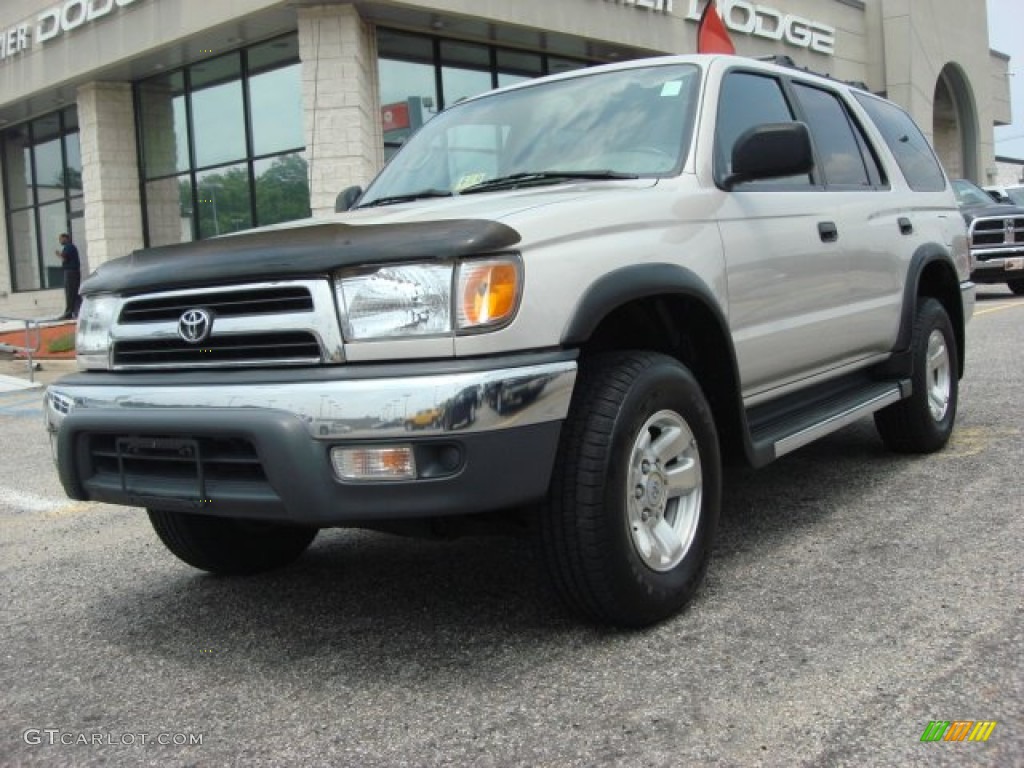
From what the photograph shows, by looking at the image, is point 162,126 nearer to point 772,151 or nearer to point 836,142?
point 836,142

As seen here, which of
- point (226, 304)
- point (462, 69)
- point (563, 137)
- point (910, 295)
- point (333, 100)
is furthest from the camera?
point (462, 69)

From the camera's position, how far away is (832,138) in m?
4.74

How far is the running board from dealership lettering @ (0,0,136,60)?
1555 cm

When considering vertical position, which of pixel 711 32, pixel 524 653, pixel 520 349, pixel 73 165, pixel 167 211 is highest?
pixel 73 165

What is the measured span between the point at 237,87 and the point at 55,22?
4.03 metres

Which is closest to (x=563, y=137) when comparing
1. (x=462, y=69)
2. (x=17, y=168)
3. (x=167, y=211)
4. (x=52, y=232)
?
(x=462, y=69)

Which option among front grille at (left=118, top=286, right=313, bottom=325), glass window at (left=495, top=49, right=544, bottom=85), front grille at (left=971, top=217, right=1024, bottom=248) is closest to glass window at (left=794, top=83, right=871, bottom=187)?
front grille at (left=118, top=286, right=313, bottom=325)

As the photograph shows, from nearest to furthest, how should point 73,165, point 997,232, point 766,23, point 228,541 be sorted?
1. point 228,541
2. point 997,232
3. point 73,165
4. point 766,23

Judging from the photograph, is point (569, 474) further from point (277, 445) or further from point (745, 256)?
point (745, 256)

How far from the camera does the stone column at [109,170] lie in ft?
60.8

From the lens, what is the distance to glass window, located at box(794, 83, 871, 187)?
4.57 m

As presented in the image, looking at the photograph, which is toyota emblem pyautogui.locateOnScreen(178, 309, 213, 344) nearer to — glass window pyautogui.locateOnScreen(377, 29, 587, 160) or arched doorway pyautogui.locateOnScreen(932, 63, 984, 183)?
glass window pyautogui.locateOnScreen(377, 29, 587, 160)

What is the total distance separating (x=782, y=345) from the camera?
3900 millimetres

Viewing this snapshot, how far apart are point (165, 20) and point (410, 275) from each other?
15.5 metres
